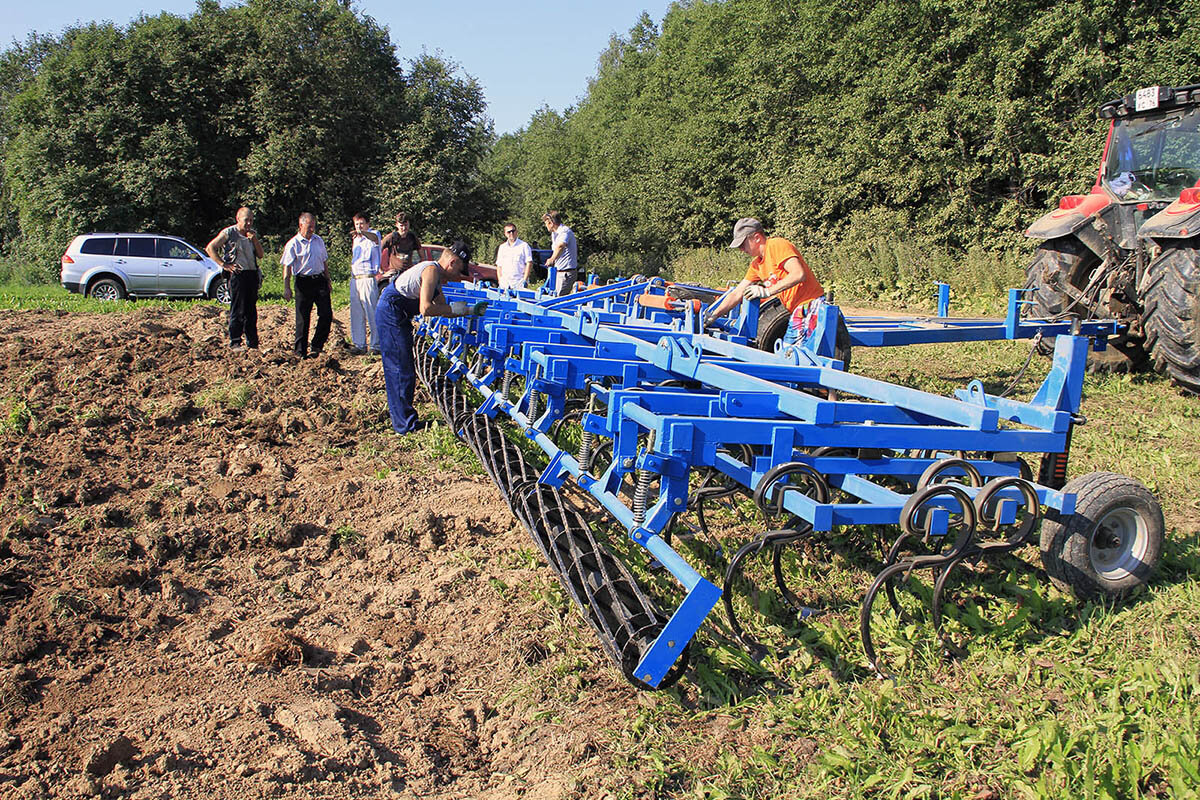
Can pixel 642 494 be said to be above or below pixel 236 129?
below

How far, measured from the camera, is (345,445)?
5898 millimetres

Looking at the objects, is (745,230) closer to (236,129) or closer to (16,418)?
(16,418)

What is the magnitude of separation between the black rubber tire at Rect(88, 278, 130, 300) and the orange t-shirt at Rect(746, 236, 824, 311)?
1331cm

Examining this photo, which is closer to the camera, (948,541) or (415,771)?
(415,771)

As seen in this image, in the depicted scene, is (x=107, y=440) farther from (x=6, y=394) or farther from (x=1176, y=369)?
(x=1176, y=369)

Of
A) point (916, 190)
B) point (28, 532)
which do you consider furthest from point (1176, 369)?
point (916, 190)

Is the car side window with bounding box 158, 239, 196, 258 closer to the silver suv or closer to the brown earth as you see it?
the silver suv

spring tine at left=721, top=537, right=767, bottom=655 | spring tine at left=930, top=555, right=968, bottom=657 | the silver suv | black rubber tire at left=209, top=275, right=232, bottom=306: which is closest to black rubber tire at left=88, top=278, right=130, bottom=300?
the silver suv

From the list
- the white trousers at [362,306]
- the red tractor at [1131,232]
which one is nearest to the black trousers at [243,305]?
the white trousers at [362,306]

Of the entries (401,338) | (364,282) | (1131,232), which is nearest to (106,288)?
(364,282)

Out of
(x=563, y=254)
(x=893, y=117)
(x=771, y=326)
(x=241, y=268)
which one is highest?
(x=893, y=117)

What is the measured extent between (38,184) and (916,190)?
24416 mm

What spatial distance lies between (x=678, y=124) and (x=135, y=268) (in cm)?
2067

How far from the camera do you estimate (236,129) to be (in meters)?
Result: 25.8
